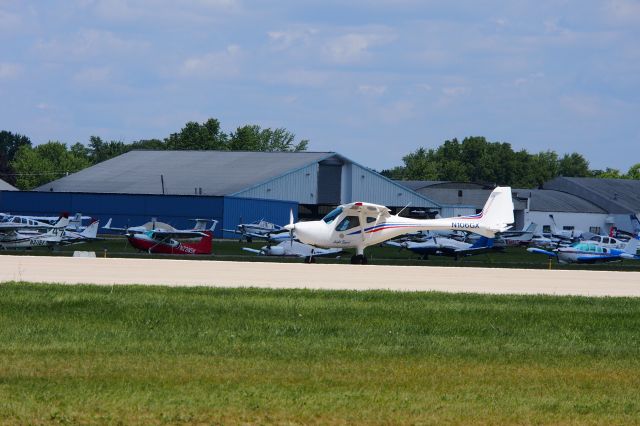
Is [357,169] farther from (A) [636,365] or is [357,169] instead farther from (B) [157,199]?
(A) [636,365]

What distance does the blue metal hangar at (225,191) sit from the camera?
291ft

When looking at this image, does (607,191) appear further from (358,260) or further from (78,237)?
(358,260)

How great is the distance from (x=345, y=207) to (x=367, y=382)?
1232 inches

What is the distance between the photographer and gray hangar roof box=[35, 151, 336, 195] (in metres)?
94.6

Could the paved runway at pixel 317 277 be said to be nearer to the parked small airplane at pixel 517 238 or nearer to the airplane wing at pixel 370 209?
the airplane wing at pixel 370 209

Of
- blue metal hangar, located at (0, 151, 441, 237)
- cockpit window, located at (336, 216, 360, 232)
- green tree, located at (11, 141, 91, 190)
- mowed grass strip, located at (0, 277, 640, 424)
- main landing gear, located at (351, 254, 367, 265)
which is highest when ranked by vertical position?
green tree, located at (11, 141, 91, 190)

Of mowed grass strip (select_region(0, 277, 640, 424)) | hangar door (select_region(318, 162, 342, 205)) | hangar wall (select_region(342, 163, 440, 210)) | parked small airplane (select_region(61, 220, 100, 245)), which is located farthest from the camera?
hangar wall (select_region(342, 163, 440, 210))

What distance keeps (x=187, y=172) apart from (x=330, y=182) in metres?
12.6

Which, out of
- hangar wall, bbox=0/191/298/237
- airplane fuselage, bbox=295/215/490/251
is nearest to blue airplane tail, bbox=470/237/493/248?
airplane fuselage, bbox=295/215/490/251

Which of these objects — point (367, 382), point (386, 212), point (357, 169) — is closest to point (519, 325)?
point (367, 382)

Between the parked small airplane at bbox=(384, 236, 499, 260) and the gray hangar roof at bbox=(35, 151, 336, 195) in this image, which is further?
the gray hangar roof at bbox=(35, 151, 336, 195)

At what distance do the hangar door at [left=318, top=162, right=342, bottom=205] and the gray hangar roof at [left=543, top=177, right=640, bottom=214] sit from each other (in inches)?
1626

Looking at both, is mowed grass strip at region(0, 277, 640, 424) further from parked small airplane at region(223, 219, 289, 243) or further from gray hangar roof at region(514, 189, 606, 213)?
gray hangar roof at region(514, 189, 606, 213)

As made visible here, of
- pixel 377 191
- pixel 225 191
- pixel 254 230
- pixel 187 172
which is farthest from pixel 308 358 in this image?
pixel 187 172
